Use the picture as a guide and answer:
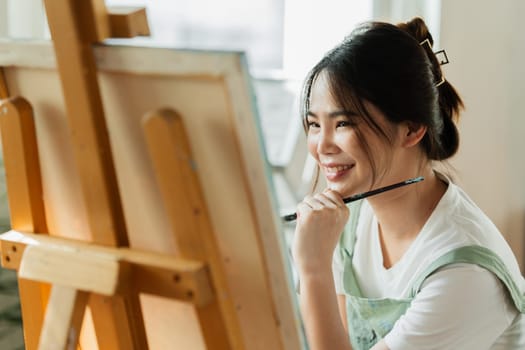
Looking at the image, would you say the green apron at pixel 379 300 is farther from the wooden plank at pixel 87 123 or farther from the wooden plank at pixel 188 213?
the wooden plank at pixel 87 123

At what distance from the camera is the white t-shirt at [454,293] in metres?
1.25

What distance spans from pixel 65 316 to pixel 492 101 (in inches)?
66.2

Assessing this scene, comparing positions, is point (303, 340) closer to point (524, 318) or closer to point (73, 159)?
point (73, 159)

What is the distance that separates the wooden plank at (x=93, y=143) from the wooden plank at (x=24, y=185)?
0.09 meters

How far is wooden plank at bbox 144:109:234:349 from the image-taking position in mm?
919

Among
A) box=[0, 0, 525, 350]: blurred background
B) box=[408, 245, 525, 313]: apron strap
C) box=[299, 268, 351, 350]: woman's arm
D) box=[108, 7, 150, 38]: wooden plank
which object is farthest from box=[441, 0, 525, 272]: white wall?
box=[108, 7, 150, 38]: wooden plank

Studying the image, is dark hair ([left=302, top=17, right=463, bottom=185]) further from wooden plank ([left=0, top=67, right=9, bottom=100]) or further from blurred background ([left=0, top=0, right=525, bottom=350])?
blurred background ([left=0, top=0, right=525, bottom=350])

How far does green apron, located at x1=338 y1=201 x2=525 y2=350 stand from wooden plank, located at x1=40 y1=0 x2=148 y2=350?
48 cm

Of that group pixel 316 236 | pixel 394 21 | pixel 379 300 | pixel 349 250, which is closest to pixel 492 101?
pixel 394 21

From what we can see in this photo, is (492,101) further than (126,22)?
Yes

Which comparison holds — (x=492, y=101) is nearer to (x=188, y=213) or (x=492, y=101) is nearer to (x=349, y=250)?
(x=349, y=250)

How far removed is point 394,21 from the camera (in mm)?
2230

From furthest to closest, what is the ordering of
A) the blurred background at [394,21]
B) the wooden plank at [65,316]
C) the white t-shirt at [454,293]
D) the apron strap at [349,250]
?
the blurred background at [394,21]
the apron strap at [349,250]
the white t-shirt at [454,293]
the wooden plank at [65,316]

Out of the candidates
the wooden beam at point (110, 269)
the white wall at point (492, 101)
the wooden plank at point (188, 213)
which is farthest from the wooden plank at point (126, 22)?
the white wall at point (492, 101)
